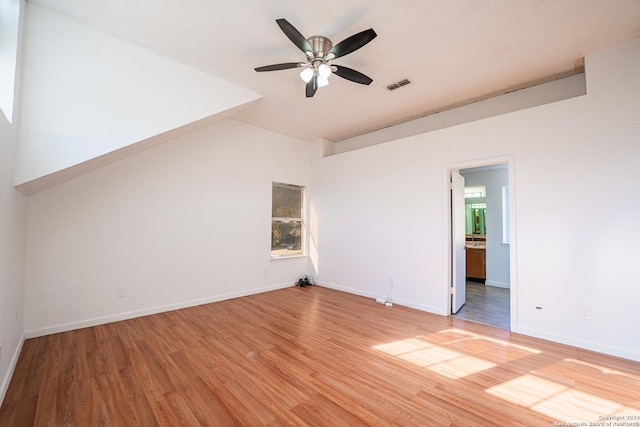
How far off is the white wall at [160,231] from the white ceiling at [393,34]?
1.47 m

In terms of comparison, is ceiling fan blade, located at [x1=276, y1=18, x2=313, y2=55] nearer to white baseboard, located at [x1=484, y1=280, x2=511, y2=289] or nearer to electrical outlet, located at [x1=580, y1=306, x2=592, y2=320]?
electrical outlet, located at [x1=580, y1=306, x2=592, y2=320]

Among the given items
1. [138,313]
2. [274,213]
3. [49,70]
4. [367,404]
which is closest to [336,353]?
[367,404]

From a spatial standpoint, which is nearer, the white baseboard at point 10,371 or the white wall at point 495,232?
the white baseboard at point 10,371

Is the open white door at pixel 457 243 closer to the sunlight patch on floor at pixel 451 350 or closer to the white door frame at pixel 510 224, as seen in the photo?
the white door frame at pixel 510 224

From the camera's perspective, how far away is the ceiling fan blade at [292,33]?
1980 millimetres

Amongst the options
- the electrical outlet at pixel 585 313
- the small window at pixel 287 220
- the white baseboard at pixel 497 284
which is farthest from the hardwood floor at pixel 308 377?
the white baseboard at pixel 497 284

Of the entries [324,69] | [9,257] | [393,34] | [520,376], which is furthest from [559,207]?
[9,257]

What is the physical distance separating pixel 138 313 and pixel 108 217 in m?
1.34

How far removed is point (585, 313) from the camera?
2732 millimetres

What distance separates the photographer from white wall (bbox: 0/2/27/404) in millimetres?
1841

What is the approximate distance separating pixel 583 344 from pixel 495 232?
3.58 metres

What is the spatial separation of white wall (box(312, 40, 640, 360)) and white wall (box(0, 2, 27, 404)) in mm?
4313

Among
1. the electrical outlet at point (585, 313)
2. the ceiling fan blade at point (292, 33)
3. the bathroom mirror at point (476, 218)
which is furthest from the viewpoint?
the bathroom mirror at point (476, 218)

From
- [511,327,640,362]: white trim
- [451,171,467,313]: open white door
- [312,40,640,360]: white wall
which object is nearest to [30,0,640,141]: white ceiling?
[312,40,640,360]: white wall
